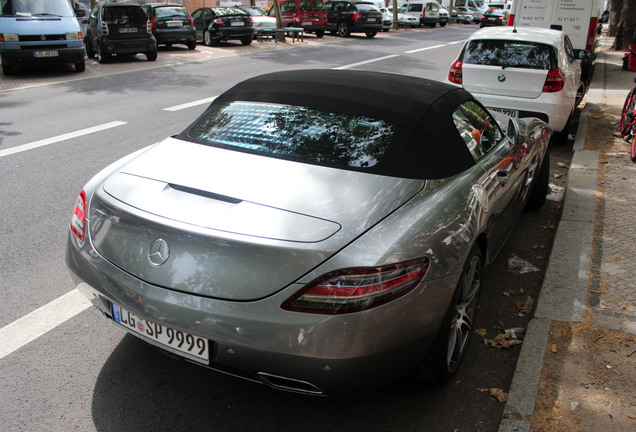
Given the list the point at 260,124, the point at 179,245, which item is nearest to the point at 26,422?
the point at 179,245

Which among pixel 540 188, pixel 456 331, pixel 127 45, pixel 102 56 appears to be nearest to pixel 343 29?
pixel 127 45

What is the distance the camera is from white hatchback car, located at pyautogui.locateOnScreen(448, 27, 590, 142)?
7.57m

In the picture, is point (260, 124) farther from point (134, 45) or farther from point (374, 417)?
point (134, 45)

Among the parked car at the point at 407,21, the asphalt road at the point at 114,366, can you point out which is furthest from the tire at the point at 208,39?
the parked car at the point at 407,21

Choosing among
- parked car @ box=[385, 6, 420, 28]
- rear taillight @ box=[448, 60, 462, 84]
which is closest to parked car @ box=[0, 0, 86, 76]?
rear taillight @ box=[448, 60, 462, 84]

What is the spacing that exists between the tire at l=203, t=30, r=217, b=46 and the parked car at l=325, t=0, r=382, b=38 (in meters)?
8.39

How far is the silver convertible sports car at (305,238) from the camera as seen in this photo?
2.32 m

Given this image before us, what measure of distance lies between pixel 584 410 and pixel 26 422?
267 cm

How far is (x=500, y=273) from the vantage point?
4.52 metres

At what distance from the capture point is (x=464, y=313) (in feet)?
10.4

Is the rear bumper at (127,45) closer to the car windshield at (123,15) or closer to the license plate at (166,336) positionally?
the car windshield at (123,15)

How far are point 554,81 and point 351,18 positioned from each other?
22.6 m

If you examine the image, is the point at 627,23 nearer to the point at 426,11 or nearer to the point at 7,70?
the point at 7,70

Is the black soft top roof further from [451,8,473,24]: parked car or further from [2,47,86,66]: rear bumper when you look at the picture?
[451,8,473,24]: parked car
